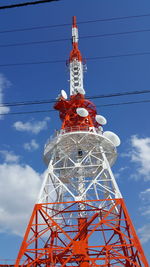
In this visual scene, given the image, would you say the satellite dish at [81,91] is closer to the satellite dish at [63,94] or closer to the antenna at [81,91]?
the antenna at [81,91]

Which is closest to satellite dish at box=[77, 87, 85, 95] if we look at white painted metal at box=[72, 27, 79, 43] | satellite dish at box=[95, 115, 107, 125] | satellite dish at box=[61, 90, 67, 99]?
satellite dish at box=[61, 90, 67, 99]

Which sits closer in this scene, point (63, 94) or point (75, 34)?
point (63, 94)

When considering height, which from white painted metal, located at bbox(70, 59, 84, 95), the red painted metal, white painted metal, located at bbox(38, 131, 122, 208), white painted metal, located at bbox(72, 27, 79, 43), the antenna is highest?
white painted metal, located at bbox(72, 27, 79, 43)

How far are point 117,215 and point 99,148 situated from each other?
7.31 metres

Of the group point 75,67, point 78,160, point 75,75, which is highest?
point 75,67

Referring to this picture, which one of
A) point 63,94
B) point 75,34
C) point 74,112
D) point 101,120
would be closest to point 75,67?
point 75,34

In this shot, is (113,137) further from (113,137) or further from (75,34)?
(75,34)

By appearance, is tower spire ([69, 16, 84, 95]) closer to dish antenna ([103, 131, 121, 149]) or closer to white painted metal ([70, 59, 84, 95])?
white painted metal ([70, 59, 84, 95])

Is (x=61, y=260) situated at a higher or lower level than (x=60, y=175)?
lower

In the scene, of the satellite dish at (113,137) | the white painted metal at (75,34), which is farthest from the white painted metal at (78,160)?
the white painted metal at (75,34)

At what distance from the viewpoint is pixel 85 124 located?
98.7ft

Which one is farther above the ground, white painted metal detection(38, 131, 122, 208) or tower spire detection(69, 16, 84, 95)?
tower spire detection(69, 16, 84, 95)

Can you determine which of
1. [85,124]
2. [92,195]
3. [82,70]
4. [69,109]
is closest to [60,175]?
[92,195]

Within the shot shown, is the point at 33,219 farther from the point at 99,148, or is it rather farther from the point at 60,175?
the point at 99,148
